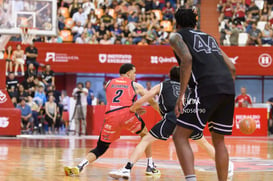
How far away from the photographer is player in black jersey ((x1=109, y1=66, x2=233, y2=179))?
371 inches

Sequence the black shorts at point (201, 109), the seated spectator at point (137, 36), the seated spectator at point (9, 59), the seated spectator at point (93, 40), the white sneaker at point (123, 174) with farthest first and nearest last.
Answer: the seated spectator at point (137, 36)
the seated spectator at point (93, 40)
the seated spectator at point (9, 59)
the white sneaker at point (123, 174)
the black shorts at point (201, 109)

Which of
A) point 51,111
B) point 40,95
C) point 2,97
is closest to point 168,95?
point 2,97

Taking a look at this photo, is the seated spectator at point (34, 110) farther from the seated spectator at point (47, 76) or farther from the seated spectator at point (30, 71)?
the seated spectator at point (47, 76)

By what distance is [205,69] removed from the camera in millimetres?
7016

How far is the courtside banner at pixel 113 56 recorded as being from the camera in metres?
27.9

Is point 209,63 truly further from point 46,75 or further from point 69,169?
point 46,75

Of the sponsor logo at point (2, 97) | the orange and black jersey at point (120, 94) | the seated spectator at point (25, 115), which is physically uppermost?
the orange and black jersey at point (120, 94)

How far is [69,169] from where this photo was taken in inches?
378

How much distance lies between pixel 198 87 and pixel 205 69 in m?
0.22

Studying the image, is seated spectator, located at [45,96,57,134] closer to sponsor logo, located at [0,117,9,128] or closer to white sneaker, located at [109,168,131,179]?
sponsor logo, located at [0,117,9,128]

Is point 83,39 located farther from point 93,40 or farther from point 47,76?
point 47,76

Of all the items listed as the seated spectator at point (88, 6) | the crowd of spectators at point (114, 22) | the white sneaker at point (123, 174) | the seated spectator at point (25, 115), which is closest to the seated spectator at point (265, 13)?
the crowd of spectators at point (114, 22)

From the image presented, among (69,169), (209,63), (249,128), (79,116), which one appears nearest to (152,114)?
(79,116)

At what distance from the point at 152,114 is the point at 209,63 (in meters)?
17.5
